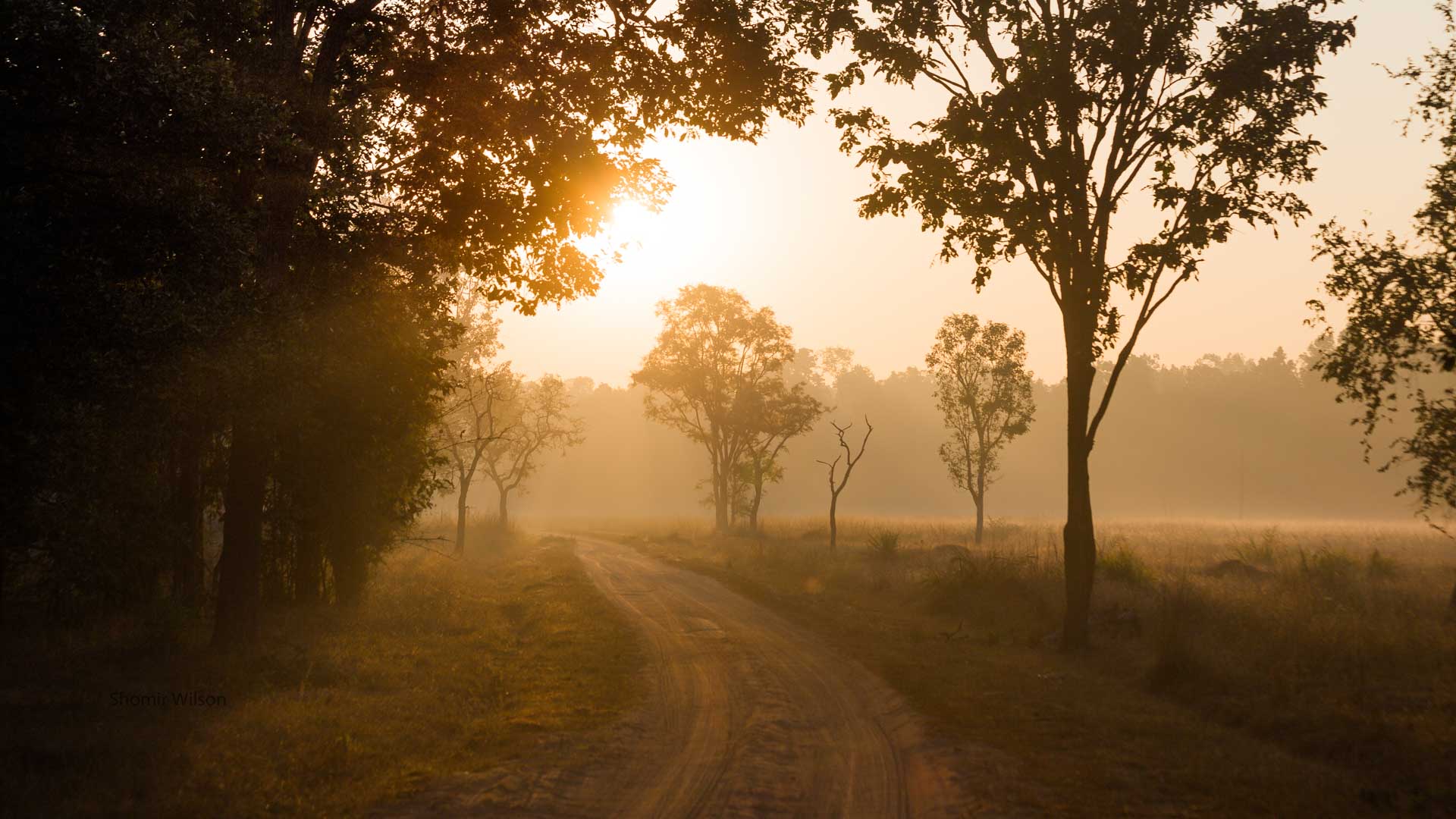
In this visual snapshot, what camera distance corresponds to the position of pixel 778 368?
183 ft

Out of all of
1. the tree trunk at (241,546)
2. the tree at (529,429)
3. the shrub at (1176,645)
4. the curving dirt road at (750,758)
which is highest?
the tree at (529,429)

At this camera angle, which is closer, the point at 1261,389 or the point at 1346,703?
the point at 1346,703

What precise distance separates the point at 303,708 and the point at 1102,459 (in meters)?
137

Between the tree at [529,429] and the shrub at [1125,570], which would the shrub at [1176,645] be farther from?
the tree at [529,429]

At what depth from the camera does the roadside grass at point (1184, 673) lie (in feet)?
26.5

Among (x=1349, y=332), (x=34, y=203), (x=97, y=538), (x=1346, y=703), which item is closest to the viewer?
(x=34, y=203)

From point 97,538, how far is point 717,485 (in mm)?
43726

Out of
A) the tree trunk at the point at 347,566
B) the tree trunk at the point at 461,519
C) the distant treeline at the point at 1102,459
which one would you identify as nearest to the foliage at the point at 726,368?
the tree trunk at the point at 461,519

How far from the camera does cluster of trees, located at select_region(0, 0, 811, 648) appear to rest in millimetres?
8266

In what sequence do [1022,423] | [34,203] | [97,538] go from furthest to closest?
[1022,423] → [97,538] → [34,203]

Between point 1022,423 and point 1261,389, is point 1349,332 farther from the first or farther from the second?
point 1261,389

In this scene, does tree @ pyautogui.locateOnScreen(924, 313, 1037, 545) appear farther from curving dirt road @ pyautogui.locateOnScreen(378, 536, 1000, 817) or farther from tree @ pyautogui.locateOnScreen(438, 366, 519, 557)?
curving dirt road @ pyautogui.locateOnScreen(378, 536, 1000, 817)

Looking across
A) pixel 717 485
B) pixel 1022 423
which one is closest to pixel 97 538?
pixel 1022 423

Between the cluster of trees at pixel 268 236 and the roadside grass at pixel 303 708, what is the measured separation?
164cm
